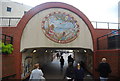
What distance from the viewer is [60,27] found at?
33.3 feet

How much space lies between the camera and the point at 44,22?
10.0 metres

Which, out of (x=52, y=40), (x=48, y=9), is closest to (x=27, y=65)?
(x=52, y=40)

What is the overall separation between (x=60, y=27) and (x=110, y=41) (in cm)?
397

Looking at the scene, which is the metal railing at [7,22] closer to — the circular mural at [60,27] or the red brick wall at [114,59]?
the circular mural at [60,27]

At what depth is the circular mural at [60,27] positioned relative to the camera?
32.9 feet

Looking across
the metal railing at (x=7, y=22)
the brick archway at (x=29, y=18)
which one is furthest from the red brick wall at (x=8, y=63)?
the metal railing at (x=7, y=22)

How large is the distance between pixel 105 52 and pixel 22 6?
1962 centimetres

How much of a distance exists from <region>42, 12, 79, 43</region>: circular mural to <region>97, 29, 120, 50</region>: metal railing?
221cm

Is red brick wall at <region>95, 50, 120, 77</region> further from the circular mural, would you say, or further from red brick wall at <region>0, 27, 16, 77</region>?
red brick wall at <region>0, 27, 16, 77</region>

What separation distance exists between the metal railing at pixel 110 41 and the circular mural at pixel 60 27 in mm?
2210

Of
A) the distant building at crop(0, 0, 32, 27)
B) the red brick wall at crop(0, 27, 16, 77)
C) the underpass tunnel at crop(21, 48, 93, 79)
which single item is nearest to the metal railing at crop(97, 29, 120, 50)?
the underpass tunnel at crop(21, 48, 93, 79)

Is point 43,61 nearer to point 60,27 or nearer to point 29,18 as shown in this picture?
point 60,27

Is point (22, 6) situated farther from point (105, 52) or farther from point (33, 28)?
point (105, 52)

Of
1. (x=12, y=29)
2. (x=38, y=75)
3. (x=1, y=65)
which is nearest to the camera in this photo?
(x=38, y=75)
